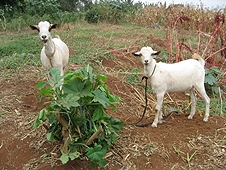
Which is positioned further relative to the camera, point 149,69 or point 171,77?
point 171,77

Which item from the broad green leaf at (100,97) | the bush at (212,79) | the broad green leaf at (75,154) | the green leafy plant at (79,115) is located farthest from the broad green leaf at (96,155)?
the bush at (212,79)

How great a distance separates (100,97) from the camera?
2799 millimetres

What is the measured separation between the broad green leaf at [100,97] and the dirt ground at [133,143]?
2.46 feet

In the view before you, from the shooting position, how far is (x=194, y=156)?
3369 millimetres

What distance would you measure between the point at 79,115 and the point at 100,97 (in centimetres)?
35

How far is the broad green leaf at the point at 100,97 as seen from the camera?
2.73 metres

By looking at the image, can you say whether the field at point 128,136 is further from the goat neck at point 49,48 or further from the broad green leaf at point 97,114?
the goat neck at point 49,48

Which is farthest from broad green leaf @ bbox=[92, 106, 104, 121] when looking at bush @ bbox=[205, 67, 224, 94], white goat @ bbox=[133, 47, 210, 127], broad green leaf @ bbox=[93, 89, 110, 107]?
bush @ bbox=[205, 67, 224, 94]

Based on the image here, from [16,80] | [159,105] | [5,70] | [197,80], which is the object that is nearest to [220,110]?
[197,80]

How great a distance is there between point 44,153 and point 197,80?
2508 mm

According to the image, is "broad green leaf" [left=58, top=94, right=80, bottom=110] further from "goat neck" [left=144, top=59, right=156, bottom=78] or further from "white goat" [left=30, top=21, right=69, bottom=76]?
"white goat" [left=30, top=21, right=69, bottom=76]

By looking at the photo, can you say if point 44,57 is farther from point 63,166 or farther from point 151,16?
point 151,16

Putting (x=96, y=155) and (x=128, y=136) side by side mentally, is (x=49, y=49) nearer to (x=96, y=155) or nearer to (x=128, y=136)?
(x=128, y=136)

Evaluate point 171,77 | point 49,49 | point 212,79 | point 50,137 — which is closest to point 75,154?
point 50,137
